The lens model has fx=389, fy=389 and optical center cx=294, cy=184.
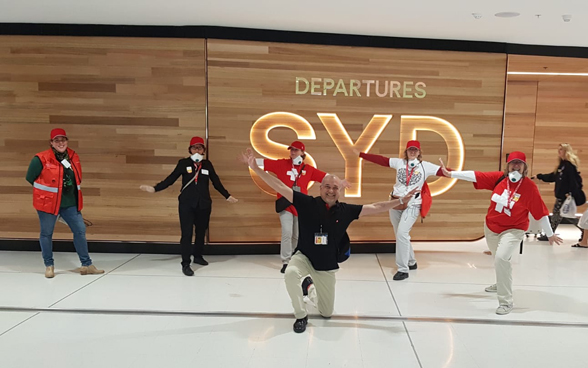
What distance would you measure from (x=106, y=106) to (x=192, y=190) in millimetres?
1857

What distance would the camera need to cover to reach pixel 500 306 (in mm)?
3732

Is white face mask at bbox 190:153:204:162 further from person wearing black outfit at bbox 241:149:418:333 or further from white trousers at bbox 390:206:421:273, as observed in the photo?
white trousers at bbox 390:206:421:273

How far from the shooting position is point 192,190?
187 inches

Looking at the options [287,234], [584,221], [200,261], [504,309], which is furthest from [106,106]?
[584,221]

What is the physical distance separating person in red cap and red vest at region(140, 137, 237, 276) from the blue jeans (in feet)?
2.71

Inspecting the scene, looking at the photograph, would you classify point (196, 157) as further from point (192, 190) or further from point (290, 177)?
point (290, 177)

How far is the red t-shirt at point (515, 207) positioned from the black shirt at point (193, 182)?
3239mm

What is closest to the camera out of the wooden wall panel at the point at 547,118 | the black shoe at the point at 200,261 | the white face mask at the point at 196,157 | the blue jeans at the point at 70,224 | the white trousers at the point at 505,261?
the white trousers at the point at 505,261

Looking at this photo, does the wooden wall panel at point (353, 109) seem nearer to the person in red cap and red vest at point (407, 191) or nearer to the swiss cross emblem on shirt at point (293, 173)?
the swiss cross emblem on shirt at point (293, 173)

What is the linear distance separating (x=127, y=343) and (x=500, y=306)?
11.0 feet

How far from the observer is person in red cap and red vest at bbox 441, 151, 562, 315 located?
3641mm

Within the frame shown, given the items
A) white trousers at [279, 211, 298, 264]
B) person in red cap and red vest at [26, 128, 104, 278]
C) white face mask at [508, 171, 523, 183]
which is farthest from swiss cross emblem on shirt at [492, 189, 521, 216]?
person in red cap and red vest at [26, 128, 104, 278]

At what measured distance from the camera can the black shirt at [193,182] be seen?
15.6 ft

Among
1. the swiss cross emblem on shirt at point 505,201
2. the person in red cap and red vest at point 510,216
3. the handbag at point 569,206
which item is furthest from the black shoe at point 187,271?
the handbag at point 569,206
